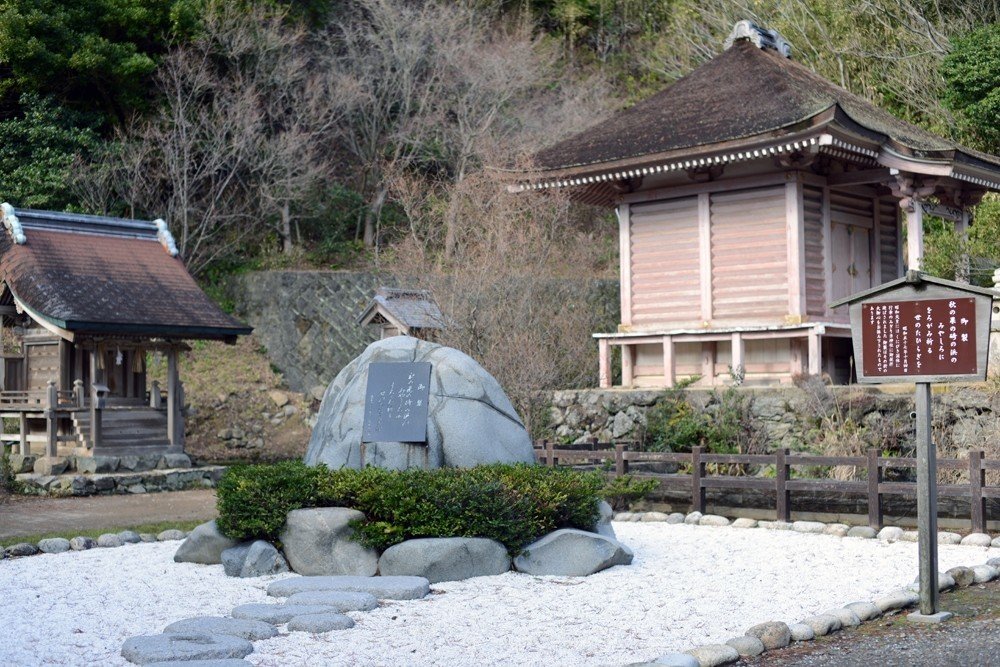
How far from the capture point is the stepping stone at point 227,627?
24.0 ft

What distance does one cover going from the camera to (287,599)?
28.0 feet

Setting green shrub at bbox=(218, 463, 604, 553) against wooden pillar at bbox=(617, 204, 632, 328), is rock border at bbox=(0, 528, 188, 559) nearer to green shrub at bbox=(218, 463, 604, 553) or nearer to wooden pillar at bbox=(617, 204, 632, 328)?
green shrub at bbox=(218, 463, 604, 553)

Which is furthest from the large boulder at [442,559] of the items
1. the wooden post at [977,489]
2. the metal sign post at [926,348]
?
the wooden post at [977,489]

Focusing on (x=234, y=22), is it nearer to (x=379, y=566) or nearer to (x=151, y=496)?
(x=151, y=496)

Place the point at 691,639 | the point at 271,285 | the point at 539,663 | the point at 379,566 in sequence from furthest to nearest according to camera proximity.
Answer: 1. the point at 271,285
2. the point at 379,566
3. the point at 691,639
4. the point at 539,663

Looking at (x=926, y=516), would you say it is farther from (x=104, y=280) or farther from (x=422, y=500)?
(x=104, y=280)

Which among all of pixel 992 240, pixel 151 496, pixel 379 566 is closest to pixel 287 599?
pixel 379 566

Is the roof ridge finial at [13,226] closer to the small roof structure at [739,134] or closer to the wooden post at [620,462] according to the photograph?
the small roof structure at [739,134]

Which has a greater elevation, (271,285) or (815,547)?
(271,285)

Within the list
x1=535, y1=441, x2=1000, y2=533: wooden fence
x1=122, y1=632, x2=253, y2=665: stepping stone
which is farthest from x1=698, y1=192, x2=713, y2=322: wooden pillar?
x1=122, y1=632, x2=253, y2=665: stepping stone

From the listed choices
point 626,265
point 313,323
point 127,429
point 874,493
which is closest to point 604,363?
point 626,265

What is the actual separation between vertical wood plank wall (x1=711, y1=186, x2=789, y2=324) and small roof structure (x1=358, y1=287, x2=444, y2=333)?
5.30 meters

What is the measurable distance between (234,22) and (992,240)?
69.3 ft

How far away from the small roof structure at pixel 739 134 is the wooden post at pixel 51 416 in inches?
377
